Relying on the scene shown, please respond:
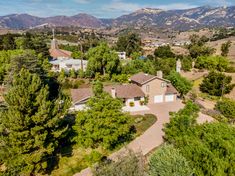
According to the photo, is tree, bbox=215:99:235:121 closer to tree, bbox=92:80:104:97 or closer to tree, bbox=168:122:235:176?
tree, bbox=92:80:104:97

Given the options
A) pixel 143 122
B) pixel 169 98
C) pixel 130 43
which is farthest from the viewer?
pixel 130 43

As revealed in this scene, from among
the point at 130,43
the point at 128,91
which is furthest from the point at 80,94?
the point at 130,43

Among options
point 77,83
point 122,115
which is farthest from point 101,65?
point 122,115

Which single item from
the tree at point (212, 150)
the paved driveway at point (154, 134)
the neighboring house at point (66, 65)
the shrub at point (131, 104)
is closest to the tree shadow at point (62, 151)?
the paved driveway at point (154, 134)

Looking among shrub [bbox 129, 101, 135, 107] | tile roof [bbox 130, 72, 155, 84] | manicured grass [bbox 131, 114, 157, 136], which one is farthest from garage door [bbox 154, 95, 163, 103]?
manicured grass [bbox 131, 114, 157, 136]

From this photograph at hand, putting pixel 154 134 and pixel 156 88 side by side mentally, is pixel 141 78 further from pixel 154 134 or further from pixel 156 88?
pixel 154 134

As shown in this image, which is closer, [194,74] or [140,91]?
[140,91]

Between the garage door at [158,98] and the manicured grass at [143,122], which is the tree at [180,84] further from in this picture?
the manicured grass at [143,122]
